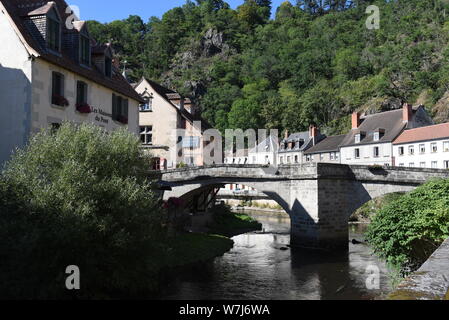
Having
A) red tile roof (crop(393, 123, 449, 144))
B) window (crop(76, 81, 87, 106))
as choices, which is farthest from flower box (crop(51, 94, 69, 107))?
red tile roof (crop(393, 123, 449, 144))

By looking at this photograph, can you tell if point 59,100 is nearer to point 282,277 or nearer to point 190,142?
point 282,277

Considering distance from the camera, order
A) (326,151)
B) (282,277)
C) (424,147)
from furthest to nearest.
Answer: (326,151) → (424,147) → (282,277)

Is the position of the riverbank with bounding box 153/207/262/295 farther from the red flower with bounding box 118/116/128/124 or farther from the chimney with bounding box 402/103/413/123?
the chimney with bounding box 402/103/413/123

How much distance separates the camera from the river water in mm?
16569

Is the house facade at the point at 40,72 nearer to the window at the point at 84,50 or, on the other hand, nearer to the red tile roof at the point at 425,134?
the window at the point at 84,50

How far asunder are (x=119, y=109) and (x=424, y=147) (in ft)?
115

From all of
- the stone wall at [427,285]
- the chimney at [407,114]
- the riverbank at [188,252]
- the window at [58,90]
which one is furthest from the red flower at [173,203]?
the chimney at [407,114]

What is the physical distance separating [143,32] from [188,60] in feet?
101

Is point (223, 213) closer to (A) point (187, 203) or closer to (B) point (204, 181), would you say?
(A) point (187, 203)

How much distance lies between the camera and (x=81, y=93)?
21.8 metres

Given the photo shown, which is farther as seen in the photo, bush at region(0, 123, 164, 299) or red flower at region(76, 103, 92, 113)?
red flower at region(76, 103, 92, 113)

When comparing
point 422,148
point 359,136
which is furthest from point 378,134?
point 422,148

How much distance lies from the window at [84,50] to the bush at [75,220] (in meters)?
7.40
